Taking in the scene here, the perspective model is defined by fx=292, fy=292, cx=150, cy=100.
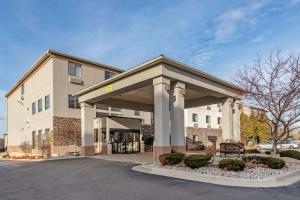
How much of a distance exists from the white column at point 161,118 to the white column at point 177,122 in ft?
2.75

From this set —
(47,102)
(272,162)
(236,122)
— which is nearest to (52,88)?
(47,102)

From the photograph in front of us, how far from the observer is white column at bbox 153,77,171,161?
15109 mm

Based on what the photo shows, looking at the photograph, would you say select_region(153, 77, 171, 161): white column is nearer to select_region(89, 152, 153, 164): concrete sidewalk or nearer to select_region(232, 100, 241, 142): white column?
select_region(89, 152, 153, 164): concrete sidewalk

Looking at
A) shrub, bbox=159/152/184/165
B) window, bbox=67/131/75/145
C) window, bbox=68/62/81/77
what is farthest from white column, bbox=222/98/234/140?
window, bbox=68/62/81/77

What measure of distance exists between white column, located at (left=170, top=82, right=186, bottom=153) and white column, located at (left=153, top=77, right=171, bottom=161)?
0.84 m

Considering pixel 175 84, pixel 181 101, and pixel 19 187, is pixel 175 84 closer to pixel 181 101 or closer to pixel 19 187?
pixel 181 101

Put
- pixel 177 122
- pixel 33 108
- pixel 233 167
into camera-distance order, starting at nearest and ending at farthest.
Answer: pixel 233 167, pixel 177 122, pixel 33 108

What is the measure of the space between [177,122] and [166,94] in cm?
180

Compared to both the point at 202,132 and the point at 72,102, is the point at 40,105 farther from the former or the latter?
the point at 202,132

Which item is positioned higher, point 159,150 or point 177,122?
point 177,122

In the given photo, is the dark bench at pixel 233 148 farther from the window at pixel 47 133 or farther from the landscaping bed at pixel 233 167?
the window at pixel 47 133

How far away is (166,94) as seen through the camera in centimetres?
1555

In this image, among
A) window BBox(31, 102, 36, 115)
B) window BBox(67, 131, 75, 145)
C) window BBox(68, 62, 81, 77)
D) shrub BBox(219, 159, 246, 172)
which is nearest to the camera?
shrub BBox(219, 159, 246, 172)

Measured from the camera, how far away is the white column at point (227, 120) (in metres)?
21.5
